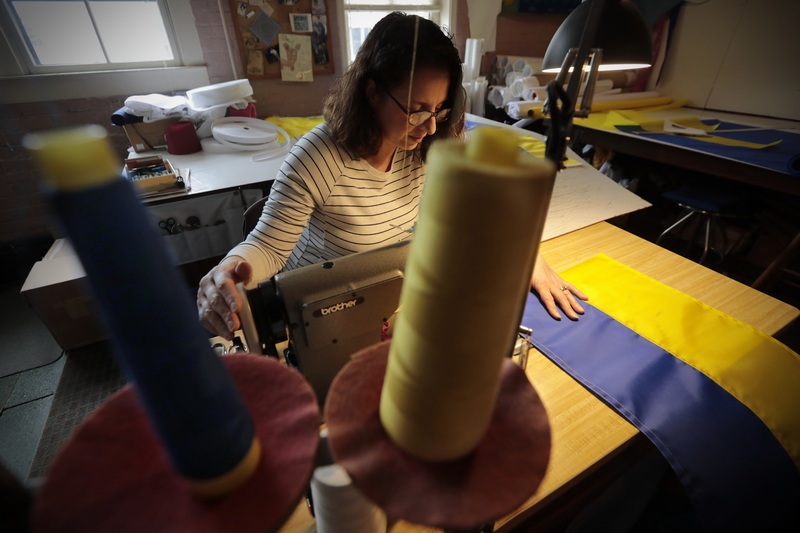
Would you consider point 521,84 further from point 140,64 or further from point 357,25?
point 140,64

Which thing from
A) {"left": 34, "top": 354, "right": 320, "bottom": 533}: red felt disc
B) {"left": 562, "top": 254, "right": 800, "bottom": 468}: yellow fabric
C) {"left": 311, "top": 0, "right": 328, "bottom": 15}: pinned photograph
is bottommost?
{"left": 562, "top": 254, "right": 800, "bottom": 468}: yellow fabric

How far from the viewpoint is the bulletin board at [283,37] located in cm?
289

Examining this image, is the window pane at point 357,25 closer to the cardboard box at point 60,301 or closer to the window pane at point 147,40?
the window pane at point 147,40

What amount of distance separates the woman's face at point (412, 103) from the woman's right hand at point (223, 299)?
49 centimetres

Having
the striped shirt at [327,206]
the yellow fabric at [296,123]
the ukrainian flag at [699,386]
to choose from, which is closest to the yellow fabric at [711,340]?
the ukrainian flag at [699,386]

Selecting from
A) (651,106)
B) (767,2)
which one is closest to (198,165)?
(651,106)

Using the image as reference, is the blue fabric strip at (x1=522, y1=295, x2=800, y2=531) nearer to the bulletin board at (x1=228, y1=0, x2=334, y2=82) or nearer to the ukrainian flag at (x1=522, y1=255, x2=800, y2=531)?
the ukrainian flag at (x1=522, y1=255, x2=800, y2=531)

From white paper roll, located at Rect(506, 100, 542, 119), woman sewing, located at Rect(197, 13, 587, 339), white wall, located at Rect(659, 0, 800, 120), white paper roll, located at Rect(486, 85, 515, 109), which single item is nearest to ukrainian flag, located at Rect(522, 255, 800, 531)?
woman sewing, located at Rect(197, 13, 587, 339)

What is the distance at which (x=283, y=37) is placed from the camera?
305 cm

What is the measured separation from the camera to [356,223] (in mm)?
1202

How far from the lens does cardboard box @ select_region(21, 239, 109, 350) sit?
1745mm

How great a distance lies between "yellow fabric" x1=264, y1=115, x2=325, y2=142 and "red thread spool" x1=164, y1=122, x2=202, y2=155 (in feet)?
2.18

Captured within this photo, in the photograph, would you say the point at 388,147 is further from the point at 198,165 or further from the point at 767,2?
the point at 767,2

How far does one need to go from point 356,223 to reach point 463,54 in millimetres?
3396
